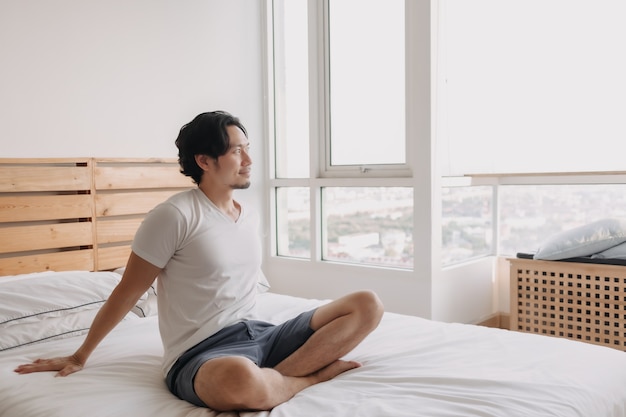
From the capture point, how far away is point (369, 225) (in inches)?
141

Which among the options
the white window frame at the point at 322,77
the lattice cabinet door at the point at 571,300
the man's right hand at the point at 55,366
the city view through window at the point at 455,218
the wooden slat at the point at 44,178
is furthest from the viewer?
the white window frame at the point at 322,77

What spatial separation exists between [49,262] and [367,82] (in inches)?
78.8

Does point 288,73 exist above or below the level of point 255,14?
below

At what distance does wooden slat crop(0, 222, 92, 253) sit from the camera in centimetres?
259

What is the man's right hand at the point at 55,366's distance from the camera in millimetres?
1742

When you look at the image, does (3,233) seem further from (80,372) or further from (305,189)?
(305,189)

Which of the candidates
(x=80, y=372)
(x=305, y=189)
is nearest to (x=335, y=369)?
(x=80, y=372)

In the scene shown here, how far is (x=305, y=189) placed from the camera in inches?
151

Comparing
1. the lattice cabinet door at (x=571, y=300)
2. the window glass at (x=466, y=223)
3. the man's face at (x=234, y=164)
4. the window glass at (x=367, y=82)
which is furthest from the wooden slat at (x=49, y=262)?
the lattice cabinet door at (x=571, y=300)

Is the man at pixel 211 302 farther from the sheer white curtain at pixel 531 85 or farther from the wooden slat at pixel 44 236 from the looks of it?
the sheer white curtain at pixel 531 85

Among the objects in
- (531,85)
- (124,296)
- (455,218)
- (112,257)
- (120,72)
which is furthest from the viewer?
(455,218)

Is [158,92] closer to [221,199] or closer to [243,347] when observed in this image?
[221,199]

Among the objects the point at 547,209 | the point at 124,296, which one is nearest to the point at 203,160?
the point at 124,296

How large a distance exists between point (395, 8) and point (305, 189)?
4.04ft
